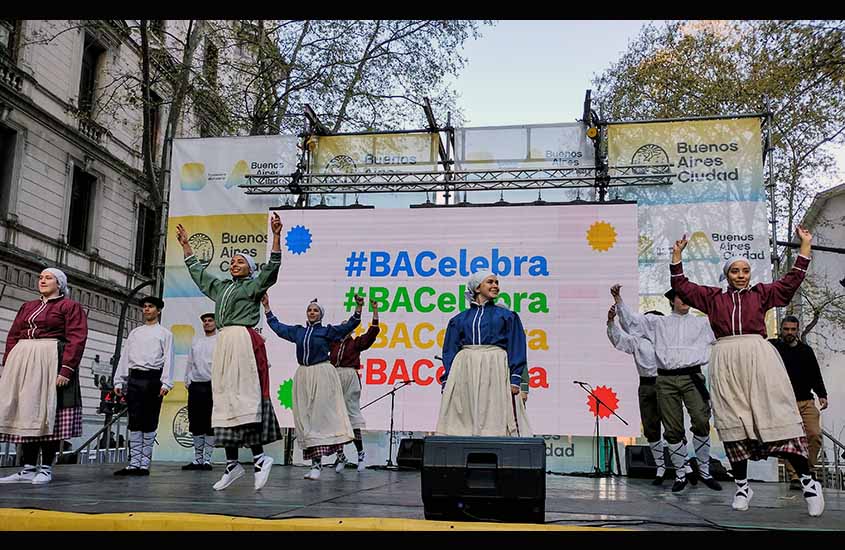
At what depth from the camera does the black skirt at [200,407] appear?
8664mm

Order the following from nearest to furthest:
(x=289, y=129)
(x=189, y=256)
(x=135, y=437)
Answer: (x=189, y=256) → (x=135, y=437) → (x=289, y=129)

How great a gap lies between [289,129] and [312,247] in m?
7.70

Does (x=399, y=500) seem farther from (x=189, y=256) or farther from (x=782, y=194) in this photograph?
(x=782, y=194)

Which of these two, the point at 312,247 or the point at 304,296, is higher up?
the point at 312,247

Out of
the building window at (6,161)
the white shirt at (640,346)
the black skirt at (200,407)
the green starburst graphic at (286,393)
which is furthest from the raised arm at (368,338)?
the building window at (6,161)

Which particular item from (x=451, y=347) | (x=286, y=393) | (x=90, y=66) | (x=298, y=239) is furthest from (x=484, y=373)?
(x=90, y=66)

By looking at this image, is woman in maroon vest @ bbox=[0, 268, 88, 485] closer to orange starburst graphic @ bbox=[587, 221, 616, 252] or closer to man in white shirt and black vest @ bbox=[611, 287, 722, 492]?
man in white shirt and black vest @ bbox=[611, 287, 722, 492]

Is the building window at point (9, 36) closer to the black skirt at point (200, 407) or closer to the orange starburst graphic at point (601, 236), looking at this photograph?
the black skirt at point (200, 407)

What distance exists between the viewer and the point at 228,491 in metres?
5.63

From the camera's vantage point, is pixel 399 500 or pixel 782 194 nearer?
pixel 399 500

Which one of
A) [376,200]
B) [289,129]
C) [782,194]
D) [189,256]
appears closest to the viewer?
[189,256]

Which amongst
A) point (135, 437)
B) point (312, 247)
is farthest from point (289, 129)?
point (135, 437)

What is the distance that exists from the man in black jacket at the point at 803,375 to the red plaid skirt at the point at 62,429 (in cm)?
593

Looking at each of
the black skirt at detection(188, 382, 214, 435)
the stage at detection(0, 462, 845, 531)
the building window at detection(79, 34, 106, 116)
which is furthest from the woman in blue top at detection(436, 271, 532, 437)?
the building window at detection(79, 34, 106, 116)
